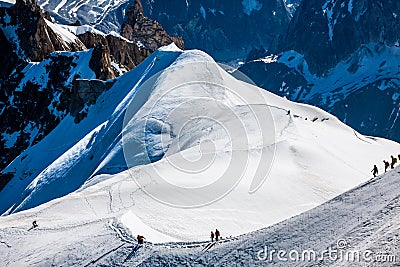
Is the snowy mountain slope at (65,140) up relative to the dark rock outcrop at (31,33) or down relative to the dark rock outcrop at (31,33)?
down

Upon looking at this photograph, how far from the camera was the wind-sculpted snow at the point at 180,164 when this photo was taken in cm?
3569

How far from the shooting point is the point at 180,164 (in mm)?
46844

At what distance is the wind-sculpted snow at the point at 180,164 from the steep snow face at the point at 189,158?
5.7 inches

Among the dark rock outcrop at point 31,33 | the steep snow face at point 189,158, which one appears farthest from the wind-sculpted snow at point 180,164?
the dark rock outcrop at point 31,33

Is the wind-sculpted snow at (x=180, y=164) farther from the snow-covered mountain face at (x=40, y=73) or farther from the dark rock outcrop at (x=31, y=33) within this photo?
the dark rock outcrop at (x=31, y=33)

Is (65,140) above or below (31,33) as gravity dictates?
below

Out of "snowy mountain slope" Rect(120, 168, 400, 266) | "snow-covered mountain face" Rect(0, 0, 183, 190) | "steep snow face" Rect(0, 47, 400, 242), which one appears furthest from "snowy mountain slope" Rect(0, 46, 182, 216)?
"snowy mountain slope" Rect(120, 168, 400, 266)

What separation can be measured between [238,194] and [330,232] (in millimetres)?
13659

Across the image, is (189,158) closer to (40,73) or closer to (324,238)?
(324,238)

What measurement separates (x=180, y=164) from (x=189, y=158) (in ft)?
4.12

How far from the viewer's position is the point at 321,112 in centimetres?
7775

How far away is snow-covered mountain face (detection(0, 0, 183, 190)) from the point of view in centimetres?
11112

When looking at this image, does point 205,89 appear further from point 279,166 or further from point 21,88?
point 21,88

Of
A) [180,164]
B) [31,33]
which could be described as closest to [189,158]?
[180,164]
